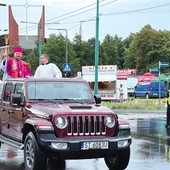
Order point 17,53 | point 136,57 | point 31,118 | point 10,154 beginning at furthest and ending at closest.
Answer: point 136,57 < point 17,53 < point 10,154 < point 31,118

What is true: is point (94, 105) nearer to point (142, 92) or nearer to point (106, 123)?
point (106, 123)

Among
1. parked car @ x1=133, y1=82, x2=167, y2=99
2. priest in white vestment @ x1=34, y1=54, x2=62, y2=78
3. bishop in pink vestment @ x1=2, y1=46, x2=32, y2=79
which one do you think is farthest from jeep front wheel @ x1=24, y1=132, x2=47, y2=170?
parked car @ x1=133, y1=82, x2=167, y2=99

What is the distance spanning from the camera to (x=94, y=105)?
946 centimetres

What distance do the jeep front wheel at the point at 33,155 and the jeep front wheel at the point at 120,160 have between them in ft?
4.87

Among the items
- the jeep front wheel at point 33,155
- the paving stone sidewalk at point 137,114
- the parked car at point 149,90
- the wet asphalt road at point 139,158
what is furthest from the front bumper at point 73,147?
the parked car at point 149,90

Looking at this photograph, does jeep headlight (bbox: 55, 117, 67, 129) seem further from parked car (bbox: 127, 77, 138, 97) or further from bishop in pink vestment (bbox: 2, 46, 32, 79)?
parked car (bbox: 127, 77, 138, 97)

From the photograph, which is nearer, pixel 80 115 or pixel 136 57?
pixel 80 115

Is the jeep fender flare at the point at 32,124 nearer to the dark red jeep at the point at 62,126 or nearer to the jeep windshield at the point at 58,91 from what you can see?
the dark red jeep at the point at 62,126

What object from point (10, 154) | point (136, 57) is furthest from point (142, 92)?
point (10, 154)

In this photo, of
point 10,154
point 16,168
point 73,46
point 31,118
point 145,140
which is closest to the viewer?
point 31,118

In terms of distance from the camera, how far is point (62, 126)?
8.53 metres

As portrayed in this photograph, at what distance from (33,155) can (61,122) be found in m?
0.78

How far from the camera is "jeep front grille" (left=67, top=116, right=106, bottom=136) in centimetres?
857

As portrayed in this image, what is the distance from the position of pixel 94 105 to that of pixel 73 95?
0.62m
